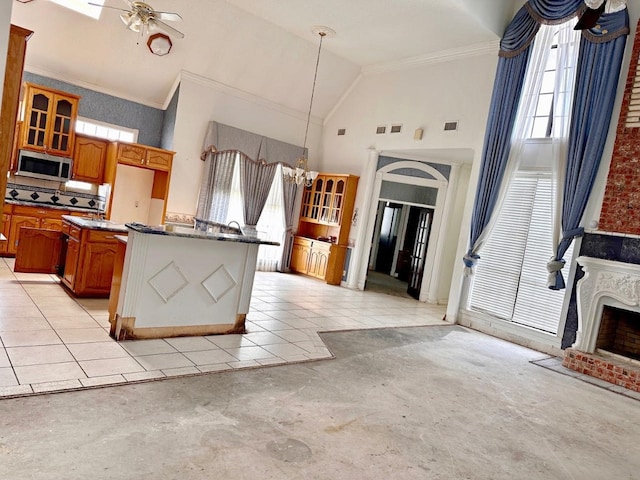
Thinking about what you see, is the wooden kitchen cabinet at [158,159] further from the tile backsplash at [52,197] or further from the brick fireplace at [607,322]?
the brick fireplace at [607,322]

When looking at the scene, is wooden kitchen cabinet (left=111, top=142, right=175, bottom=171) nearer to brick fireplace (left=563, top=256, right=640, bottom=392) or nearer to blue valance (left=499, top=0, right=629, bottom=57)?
blue valance (left=499, top=0, right=629, bottom=57)

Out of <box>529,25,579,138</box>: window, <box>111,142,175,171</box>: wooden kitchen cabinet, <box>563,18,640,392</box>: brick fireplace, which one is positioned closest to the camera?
<box>563,18,640,392</box>: brick fireplace

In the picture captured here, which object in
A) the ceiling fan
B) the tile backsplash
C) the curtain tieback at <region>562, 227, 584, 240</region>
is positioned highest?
the ceiling fan

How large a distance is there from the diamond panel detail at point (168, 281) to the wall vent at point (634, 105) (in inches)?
208

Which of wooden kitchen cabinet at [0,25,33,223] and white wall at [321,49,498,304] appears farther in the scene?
white wall at [321,49,498,304]

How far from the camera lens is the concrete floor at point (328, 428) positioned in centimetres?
236

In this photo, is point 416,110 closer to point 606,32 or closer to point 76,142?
point 606,32

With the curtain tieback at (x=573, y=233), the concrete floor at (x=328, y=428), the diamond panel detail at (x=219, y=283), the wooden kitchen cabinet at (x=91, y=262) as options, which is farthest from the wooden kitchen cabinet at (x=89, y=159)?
the curtain tieback at (x=573, y=233)

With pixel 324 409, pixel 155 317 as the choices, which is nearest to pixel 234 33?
pixel 155 317

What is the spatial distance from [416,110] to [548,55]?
232 cm

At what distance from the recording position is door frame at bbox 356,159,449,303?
27.7 feet

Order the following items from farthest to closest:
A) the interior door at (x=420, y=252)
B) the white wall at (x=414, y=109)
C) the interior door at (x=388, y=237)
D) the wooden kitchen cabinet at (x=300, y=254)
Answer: the interior door at (x=388, y=237) < the wooden kitchen cabinet at (x=300, y=254) < the interior door at (x=420, y=252) < the white wall at (x=414, y=109)

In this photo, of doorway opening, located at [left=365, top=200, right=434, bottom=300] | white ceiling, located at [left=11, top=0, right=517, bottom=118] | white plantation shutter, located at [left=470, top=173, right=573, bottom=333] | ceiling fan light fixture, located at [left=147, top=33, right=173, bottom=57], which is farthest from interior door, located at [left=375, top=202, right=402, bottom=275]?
ceiling fan light fixture, located at [left=147, top=33, right=173, bottom=57]

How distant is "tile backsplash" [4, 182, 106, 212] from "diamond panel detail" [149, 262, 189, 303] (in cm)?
422
